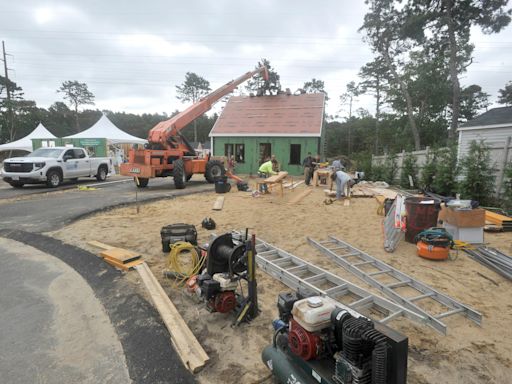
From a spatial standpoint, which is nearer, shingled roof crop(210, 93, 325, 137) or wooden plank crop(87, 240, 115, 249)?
wooden plank crop(87, 240, 115, 249)

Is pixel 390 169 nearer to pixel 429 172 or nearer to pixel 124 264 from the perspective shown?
pixel 429 172

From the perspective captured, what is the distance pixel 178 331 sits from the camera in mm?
2773

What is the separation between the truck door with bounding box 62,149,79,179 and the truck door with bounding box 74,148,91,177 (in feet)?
0.55

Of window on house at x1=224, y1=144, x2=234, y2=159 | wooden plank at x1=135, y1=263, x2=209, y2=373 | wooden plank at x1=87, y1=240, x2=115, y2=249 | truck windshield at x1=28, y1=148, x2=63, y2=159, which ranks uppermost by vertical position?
window on house at x1=224, y1=144, x2=234, y2=159

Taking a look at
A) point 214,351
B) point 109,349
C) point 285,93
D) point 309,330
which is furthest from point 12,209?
point 285,93

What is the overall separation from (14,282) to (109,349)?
2.35 m

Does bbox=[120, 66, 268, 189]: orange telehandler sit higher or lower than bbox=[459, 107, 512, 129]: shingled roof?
lower

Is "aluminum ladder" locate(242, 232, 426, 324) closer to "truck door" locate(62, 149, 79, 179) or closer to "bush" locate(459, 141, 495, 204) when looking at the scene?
"bush" locate(459, 141, 495, 204)

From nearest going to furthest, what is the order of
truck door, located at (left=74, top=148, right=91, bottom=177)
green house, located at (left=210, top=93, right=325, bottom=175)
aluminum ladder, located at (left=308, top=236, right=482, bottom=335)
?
aluminum ladder, located at (left=308, top=236, right=482, bottom=335), truck door, located at (left=74, top=148, right=91, bottom=177), green house, located at (left=210, top=93, right=325, bottom=175)

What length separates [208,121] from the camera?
5941 cm

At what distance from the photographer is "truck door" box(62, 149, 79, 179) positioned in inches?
522

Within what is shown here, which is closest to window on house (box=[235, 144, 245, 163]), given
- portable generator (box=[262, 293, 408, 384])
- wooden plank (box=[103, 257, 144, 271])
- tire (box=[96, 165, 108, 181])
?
tire (box=[96, 165, 108, 181])

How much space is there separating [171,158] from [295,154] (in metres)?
8.18

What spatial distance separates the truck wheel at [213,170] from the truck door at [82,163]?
5810 mm
